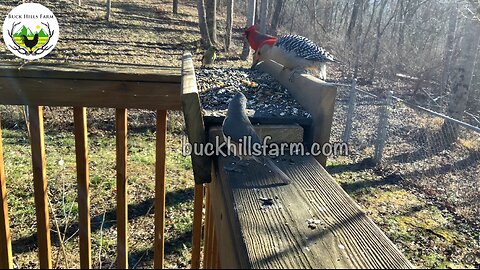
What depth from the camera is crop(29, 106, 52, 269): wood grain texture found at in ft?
5.71

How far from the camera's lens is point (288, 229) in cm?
92

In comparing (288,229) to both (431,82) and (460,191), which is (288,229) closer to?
(460,191)

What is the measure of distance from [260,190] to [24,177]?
4.72 meters

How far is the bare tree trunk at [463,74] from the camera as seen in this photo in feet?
26.3

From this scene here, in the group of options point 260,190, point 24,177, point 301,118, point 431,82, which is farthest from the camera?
point 431,82

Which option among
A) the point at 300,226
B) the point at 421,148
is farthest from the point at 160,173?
the point at 421,148

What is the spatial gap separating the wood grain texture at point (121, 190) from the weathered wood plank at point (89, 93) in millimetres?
80

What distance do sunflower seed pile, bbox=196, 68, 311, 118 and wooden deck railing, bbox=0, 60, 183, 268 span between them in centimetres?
23

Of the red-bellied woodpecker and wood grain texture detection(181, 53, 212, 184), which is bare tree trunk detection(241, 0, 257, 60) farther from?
wood grain texture detection(181, 53, 212, 184)

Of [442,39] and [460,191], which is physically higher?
[442,39]

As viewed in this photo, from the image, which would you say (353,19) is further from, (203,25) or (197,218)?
(197,218)

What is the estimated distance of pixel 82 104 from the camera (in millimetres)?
1776

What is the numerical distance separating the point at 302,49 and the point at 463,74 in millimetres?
6802

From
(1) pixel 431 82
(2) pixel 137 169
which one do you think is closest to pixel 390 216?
(2) pixel 137 169
